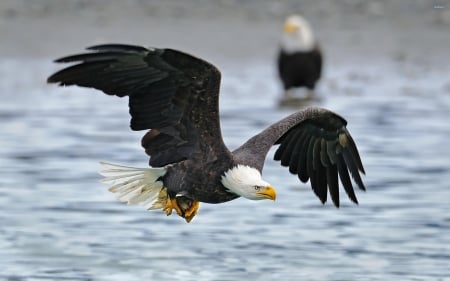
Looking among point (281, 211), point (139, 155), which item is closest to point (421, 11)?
point (139, 155)

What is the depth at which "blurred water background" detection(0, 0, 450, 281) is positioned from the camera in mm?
7488

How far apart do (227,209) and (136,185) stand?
212 cm

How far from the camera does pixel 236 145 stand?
10695mm

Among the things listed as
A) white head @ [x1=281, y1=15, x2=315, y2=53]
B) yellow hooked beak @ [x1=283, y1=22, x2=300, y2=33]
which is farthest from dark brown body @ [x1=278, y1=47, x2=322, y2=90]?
yellow hooked beak @ [x1=283, y1=22, x2=300, y2=33]

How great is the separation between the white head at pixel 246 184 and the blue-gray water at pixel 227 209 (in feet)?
2.73

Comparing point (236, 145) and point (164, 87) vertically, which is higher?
point (164, 87)

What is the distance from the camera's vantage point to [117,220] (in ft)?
27.7

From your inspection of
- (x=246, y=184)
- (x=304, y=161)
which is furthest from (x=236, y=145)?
(x=246, y=184)

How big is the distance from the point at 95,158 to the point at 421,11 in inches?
234

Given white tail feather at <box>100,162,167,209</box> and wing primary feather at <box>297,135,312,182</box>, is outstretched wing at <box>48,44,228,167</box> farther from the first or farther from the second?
wing primary feather at <box>297,135,312,182</box>

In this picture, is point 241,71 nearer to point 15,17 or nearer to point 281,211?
point 15,17

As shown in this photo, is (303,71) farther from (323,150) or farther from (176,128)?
(176,128)

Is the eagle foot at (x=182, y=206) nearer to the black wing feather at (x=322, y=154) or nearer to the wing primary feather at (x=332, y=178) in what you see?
the black wing feather at (x=322, y=154)

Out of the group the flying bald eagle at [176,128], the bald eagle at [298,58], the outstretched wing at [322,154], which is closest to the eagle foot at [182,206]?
the flying bald eagle at [176,128]
